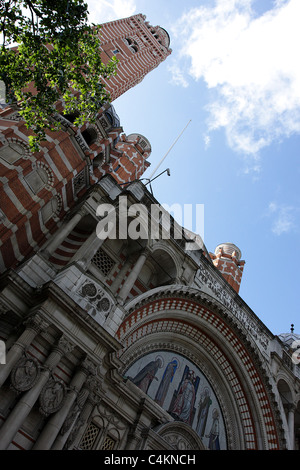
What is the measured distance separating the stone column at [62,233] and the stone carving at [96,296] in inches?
70.8

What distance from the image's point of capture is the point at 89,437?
951cm

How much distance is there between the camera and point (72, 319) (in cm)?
905

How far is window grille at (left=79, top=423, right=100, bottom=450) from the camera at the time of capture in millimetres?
9316

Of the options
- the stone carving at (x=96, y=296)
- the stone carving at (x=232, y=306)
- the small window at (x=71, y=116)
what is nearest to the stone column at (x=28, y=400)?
the stone carving at (x=96, y=296)

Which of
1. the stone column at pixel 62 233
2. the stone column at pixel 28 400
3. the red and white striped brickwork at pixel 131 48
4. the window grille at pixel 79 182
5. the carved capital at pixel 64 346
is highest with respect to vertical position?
the red and white striped brickwork at pixel 131 48

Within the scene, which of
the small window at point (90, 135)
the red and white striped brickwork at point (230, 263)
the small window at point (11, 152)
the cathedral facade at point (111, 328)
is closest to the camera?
the cathedral facade at point (111, 328)

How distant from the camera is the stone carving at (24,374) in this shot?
7.68 metres

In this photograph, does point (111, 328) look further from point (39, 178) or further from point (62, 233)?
point (39, 178)

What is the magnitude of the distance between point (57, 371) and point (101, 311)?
6.30 ft

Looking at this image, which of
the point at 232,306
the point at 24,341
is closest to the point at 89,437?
the point at 24,341

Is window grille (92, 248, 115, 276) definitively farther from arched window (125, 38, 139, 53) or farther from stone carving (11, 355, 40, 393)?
arched window (125, 38, 139, 53)

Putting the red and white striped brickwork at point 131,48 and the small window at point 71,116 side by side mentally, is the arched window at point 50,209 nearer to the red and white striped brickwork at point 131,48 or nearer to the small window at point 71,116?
→ the small window at point 71,116
